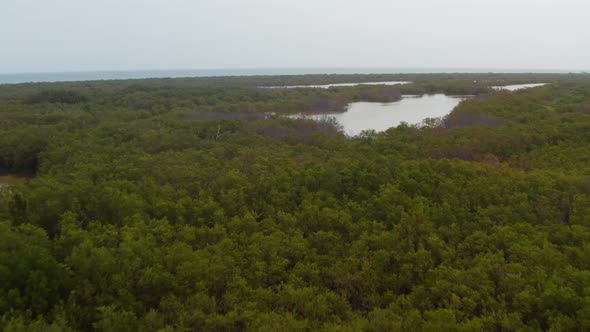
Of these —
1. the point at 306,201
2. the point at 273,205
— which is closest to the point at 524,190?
the point at 306,201

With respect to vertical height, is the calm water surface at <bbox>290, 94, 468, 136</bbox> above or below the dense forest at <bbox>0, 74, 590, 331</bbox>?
above

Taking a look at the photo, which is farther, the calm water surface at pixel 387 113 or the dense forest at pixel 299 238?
the calm water surface at pixel 387 113

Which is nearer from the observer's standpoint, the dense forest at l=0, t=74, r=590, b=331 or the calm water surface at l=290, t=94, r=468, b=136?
the dense forest at l=0, t=74, r=590, b=331

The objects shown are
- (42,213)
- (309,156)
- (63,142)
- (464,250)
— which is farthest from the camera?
(63,142)

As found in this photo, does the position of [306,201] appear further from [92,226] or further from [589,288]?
[589,288]
